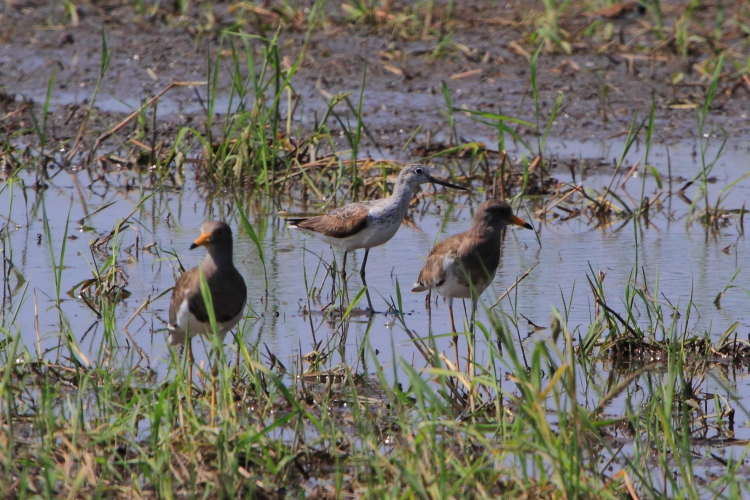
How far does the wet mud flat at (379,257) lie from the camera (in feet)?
14.0

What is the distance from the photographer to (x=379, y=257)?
8867 millimetres

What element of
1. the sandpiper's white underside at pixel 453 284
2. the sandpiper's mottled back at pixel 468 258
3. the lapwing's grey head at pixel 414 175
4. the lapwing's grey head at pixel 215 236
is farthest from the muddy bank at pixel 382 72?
the lapwing's grey head at pixel 215 236

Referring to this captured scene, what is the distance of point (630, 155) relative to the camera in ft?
37.1

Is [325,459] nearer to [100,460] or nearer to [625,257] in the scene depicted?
[100,460]

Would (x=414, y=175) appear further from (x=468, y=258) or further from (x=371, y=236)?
(x=468, y=258)

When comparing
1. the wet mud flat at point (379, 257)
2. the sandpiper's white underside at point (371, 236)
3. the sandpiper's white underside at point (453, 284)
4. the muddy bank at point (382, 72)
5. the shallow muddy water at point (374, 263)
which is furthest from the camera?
the muddy bank at point (382, 72)

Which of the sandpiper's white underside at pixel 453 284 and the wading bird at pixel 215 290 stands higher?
the wading bird at pixel 215 290

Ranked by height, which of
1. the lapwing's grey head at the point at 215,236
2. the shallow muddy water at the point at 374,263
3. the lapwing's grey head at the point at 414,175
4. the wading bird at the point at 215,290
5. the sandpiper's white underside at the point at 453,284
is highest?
the lapwing's grey head at the point at 215,236

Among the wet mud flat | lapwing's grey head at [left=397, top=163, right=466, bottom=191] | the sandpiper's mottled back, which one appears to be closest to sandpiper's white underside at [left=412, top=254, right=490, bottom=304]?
the sandpiper's mottled back

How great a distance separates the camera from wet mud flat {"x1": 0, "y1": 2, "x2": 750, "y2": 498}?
14.0ft

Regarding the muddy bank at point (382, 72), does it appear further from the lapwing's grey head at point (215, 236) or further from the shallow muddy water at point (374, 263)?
the lapwing's grey head at point (215, 236)

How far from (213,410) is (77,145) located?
20.0ft

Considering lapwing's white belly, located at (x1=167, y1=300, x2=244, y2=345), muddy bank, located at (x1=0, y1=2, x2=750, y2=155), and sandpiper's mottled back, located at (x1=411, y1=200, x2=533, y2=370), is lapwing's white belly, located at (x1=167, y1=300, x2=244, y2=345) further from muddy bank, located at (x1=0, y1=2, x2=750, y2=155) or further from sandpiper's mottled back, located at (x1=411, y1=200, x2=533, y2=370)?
muddy bank, located at (x1=0, y1=2, x2=750, y2=155)

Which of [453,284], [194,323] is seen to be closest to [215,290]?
[194,323]
